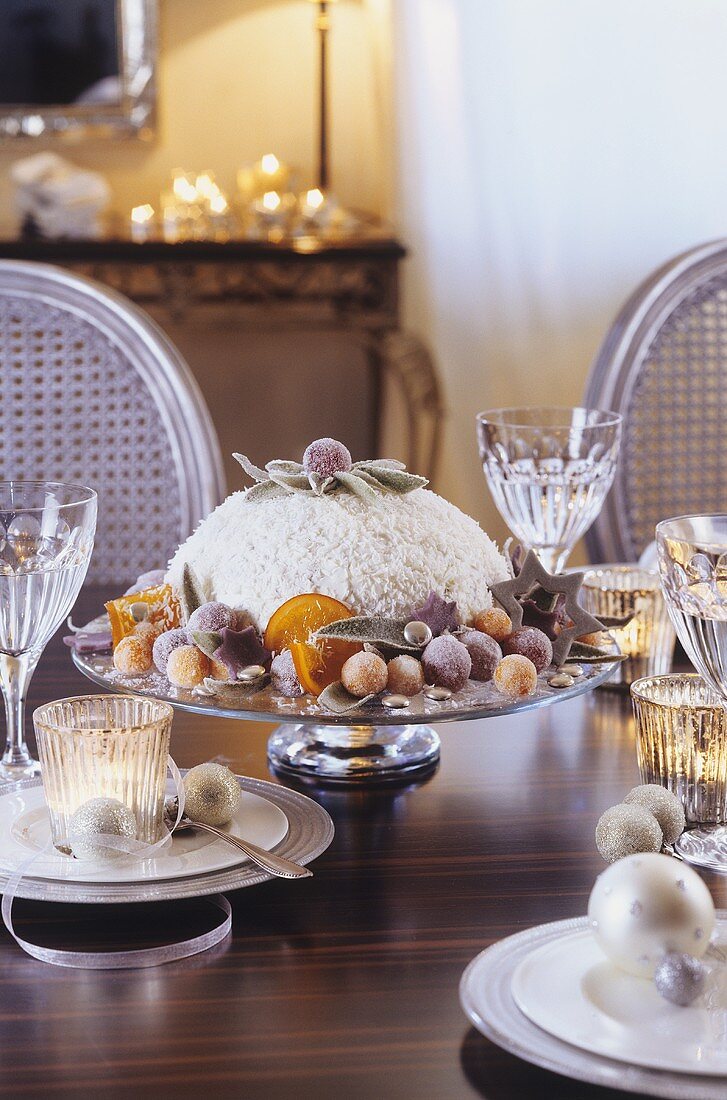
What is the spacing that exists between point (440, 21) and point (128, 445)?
1.61m

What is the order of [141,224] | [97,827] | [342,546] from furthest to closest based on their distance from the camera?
[141,224], [342,546], [97,827]

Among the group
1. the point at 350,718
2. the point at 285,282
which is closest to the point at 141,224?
the point at 285,282

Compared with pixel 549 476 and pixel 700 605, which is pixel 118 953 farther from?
pixel 549 476

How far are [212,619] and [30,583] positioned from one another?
111 millimetres

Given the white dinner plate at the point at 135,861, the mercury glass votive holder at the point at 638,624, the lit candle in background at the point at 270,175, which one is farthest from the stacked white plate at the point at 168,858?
the lit candle in background at the point at 270,175

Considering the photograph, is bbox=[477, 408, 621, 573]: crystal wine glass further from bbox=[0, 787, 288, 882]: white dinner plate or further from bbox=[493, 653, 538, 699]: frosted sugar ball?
bbox=[0, 787, 288, 882]: white dinner plate

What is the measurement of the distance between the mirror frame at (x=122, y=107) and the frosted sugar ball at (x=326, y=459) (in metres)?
2.95

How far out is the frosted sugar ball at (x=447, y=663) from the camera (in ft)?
2.65

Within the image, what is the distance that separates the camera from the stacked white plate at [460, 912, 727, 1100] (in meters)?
0.50

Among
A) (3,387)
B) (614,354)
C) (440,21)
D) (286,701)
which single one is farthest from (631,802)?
(440,21)

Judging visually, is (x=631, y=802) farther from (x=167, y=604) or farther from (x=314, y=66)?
(x=314, y=66)

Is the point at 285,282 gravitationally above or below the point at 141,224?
below

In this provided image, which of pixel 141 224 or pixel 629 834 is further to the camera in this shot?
pixel 141 224

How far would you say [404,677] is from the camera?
80 centimetres
